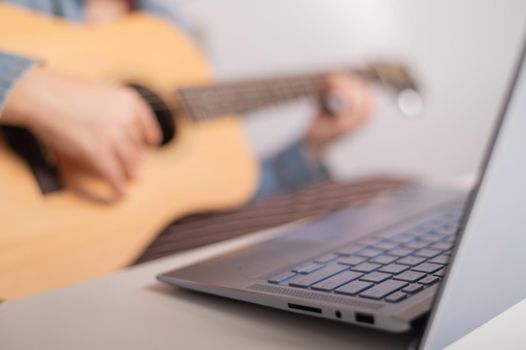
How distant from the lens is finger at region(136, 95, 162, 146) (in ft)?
2.67

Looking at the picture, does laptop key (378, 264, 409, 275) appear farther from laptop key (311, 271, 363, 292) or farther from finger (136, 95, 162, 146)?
finger (136, 95, 162, 146)

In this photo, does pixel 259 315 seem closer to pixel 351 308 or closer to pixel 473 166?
pixel 351 308

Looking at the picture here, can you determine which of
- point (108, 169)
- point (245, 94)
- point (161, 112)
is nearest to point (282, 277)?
point (108, 169)

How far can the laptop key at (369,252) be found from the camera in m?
0.50

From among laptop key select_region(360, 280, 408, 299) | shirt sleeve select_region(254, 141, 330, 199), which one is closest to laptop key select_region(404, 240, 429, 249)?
laptop key select_region(360, 280, 408, 299)

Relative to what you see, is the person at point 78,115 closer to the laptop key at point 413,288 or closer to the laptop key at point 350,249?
the laptop key at point 350,249

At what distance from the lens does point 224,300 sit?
480mm

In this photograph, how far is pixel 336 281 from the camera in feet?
1.42

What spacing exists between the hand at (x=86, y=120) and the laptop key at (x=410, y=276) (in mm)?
453

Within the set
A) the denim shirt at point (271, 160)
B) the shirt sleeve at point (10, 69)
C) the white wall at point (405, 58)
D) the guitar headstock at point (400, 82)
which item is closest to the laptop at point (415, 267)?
the shirt sleeve at point (10, 69)

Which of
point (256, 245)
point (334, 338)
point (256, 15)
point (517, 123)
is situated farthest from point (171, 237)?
point (256, 15)

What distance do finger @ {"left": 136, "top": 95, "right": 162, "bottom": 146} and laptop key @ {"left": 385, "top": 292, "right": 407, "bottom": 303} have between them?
0.51 m

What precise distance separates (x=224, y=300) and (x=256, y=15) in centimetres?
107

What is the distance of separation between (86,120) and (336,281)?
1.52 ft
